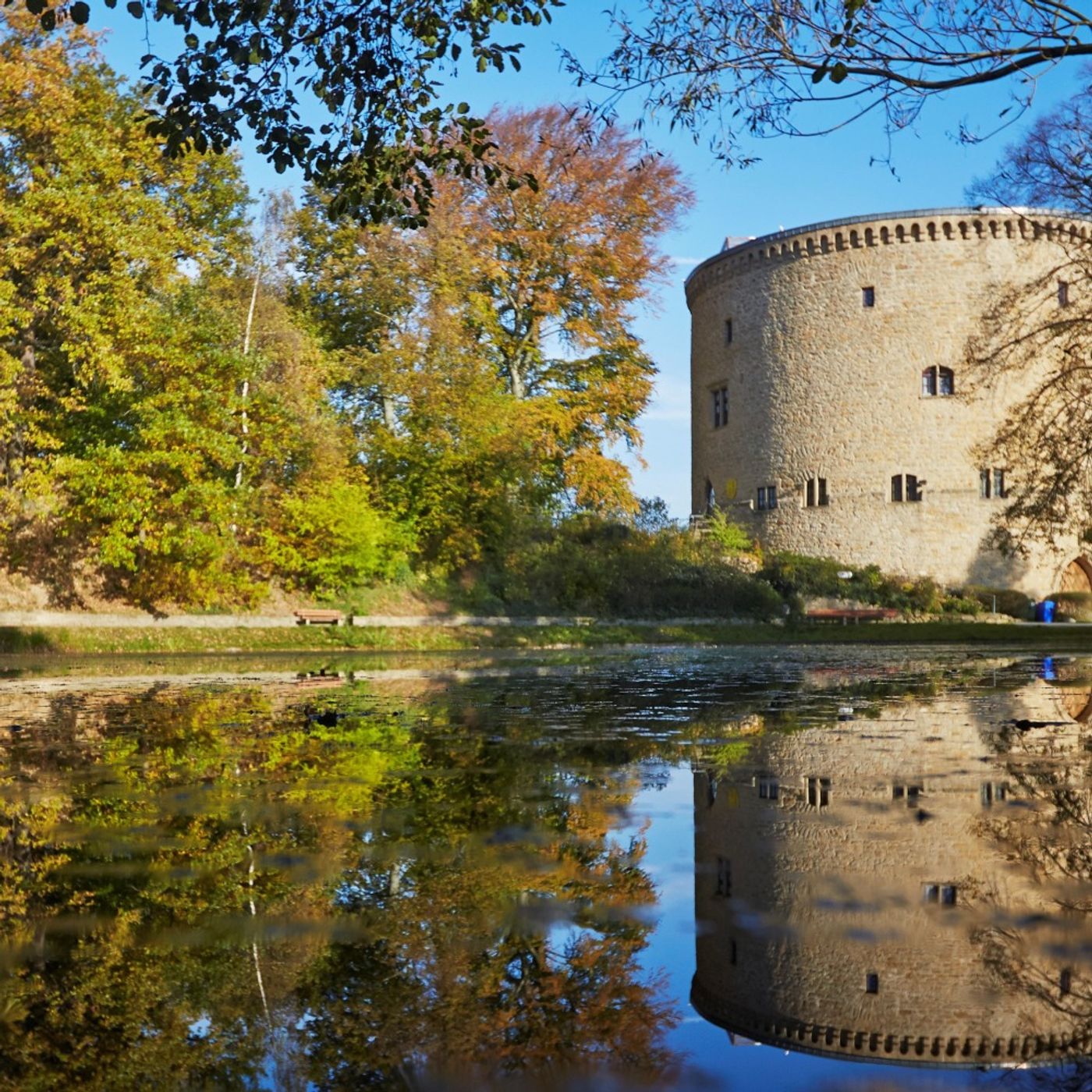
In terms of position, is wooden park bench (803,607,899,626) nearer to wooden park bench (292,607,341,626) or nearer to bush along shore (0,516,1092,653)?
bush along shore (0,516,1092,653)

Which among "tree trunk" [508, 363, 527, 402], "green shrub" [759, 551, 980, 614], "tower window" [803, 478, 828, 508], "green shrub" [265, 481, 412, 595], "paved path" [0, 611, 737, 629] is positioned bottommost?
"paved path" [0, 611, 737, 629]

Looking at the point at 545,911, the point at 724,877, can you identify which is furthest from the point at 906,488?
the point at 545,911

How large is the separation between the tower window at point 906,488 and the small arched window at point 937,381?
3215 millimetres

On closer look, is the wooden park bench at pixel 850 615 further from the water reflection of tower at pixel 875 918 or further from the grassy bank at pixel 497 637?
the water reflection of tower at pixel 875 918

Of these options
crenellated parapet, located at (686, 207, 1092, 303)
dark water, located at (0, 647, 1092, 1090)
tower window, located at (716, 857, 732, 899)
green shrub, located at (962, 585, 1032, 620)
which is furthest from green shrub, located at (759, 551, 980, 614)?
tower window, located at (716, 857, 732, 899)

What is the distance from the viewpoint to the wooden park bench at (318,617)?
25.6 metres

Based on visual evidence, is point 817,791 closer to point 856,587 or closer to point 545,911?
point 545,911

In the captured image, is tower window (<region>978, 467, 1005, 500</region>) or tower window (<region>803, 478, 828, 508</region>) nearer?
tower window (<region>978, 467, 1005, 500</region>)

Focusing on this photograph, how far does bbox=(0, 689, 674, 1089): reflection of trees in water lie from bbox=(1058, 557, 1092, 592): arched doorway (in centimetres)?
4508

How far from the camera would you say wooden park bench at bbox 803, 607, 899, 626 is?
35656mm

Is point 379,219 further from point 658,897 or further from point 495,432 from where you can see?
point 495,432

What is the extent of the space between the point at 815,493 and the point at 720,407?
7410 mm

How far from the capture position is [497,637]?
84.4 ft

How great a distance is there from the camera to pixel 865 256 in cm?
4738
